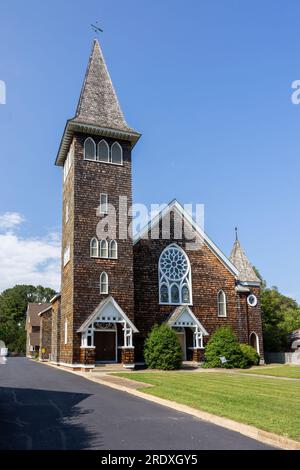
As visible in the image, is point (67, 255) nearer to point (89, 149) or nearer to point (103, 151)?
point (89, 149)

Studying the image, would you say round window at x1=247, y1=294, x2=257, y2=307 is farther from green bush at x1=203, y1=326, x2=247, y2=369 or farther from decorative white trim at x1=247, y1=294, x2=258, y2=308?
green bush at x1=203, y1=326, x2=247, y2=369

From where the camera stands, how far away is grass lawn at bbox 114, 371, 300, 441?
9.16m

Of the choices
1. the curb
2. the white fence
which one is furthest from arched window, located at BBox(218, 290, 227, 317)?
the curb

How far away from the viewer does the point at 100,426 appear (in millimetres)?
9406

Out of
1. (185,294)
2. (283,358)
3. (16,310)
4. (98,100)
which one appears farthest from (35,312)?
(98,100)

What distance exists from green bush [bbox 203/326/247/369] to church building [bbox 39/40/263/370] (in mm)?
814

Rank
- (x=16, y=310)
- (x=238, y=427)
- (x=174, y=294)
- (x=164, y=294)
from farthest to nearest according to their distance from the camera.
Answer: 1. (x=16, y=310)
2. (x=174, y=294)
3. (x=164, y=294)
4. (x=238, y=427)

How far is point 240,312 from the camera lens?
33406 millimetres

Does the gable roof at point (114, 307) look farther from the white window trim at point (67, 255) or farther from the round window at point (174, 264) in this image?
the round window at point (174, 264)

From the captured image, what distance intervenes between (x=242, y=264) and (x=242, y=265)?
6.8 inches

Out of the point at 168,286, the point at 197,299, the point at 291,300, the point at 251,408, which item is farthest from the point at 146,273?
the point at 291,300

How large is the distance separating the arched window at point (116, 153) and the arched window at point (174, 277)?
6618mm

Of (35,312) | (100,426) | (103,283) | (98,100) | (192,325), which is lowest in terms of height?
(100,426)
